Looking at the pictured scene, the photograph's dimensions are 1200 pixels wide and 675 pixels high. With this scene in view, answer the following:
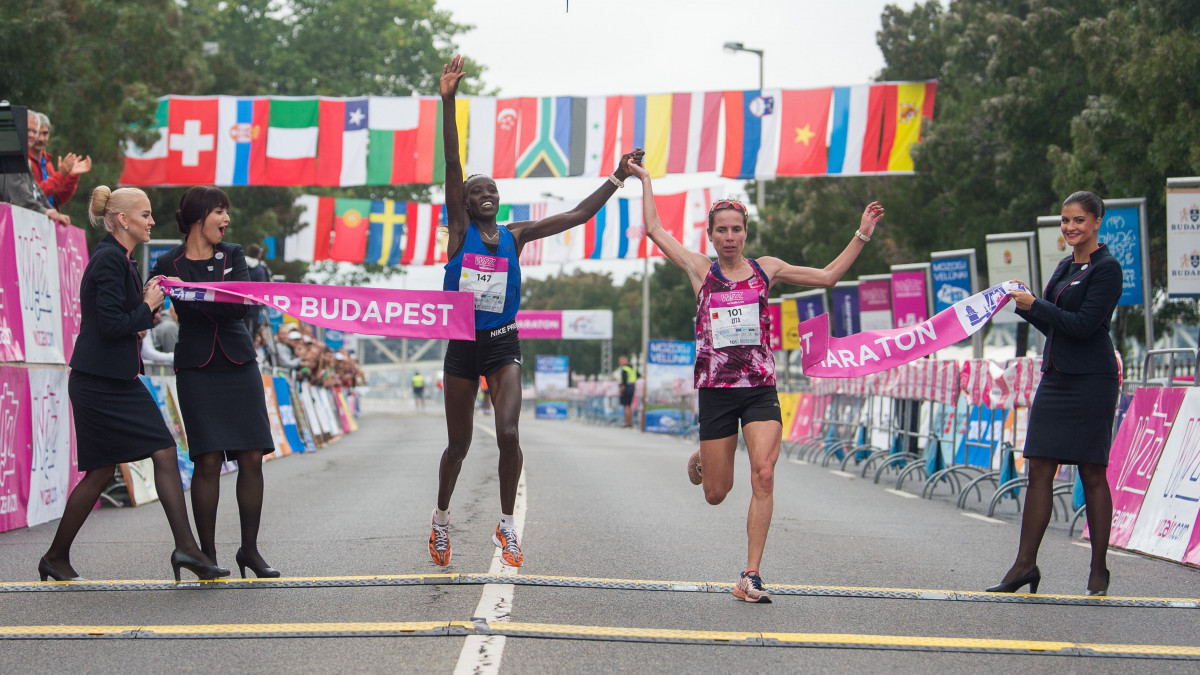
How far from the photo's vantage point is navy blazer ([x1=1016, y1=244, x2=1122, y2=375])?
6.71 meters

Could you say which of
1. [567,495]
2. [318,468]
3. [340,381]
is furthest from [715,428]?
[340,381]

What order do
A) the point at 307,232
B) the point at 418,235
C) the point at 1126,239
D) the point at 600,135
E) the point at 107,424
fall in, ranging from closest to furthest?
the point at 107,424, the point at 1126,239, the point at 600,135, the point at 418,235, the point at 307,232

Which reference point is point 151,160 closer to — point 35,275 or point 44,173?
point 44,173

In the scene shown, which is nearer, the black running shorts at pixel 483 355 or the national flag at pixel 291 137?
the black running shorts at pixel 483 355

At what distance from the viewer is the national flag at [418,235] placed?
111 ft

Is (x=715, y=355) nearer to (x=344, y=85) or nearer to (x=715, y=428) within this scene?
(x=715, y=428)

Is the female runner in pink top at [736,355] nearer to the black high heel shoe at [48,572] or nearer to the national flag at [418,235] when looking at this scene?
the black high heel shoe at [48,572]

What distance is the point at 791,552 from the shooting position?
28.4ft

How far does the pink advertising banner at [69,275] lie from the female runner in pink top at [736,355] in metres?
6.41

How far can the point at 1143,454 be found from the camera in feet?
30.8

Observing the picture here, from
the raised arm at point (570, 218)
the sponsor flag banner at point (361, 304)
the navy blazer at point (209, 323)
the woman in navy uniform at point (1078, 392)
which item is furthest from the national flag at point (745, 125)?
the navy blazer at point (209, 323)

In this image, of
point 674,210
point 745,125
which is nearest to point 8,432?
point 745,125

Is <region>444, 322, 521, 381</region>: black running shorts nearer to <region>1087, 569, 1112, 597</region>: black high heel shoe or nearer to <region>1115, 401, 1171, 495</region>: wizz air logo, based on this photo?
<region>1087, 569, 1112, 597</region>: black high heel shoe

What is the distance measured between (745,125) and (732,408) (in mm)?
19102
